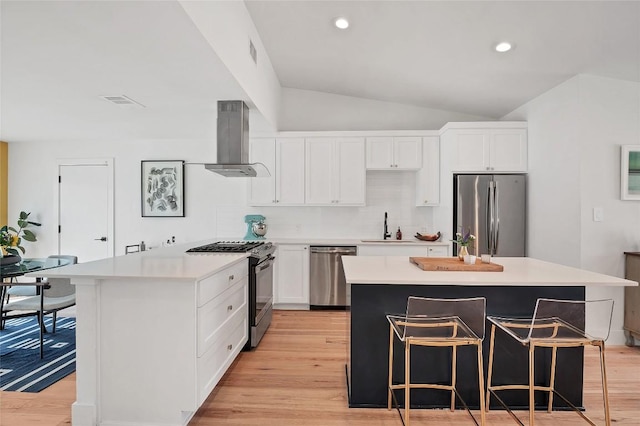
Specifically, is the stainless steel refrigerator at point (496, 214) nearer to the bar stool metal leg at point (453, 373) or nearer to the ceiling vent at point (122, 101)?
the bar stool metal leg at point (453, 373)

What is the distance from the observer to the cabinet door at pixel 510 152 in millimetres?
4273

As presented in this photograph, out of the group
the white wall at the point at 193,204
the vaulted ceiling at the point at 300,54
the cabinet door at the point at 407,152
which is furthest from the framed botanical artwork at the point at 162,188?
the cabinet door at the point at 407,152

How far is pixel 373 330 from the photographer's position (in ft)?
7.51

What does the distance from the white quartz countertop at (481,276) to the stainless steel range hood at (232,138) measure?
66.6 inches

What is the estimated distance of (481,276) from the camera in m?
2.19

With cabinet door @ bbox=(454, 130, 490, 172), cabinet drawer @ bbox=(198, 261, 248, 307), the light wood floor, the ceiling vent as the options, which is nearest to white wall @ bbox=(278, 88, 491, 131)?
cabinet door @ bbox=(454, 130, 490, 172)

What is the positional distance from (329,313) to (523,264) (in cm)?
246

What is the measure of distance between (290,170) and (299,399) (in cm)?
305

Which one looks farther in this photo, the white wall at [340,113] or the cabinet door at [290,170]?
the white wall at [340,113]

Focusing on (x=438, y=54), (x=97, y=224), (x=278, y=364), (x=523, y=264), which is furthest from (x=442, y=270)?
(x=97, y=224)

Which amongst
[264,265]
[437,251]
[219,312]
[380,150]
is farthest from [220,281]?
[380,150]

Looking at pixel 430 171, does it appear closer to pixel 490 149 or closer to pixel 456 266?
pixel 490 149

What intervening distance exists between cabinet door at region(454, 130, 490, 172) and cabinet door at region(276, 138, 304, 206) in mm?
2036

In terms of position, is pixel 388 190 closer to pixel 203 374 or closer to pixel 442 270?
pixel 442 270
